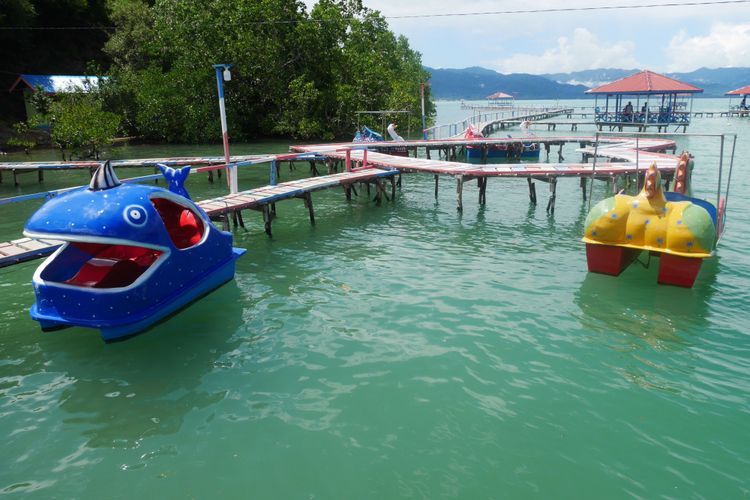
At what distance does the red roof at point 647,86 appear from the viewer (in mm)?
46750

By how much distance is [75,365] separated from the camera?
8.17 metres

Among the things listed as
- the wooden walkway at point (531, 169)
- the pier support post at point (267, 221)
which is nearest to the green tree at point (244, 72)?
the wooden walkway at point (531, 169)

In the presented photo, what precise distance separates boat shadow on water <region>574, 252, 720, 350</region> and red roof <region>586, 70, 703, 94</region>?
41161 mm

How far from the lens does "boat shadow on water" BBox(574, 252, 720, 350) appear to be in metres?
9.10

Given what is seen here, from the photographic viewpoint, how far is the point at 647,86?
155ft

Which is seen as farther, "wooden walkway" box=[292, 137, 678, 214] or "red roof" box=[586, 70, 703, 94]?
"red roof" box=[586, 70, 703, 94]

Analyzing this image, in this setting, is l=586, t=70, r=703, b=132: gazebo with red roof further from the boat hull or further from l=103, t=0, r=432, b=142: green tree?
the boat hull

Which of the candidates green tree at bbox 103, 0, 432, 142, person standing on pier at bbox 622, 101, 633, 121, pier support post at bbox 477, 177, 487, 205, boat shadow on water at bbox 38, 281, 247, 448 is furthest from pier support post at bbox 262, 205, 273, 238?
person standing on pier at bbox 622, 101, 633, 121

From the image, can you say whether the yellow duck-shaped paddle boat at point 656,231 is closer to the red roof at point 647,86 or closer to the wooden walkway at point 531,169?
the wooden walkway at point 531,169

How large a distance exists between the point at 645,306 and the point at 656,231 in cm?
170

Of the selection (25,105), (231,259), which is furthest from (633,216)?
(25,105)

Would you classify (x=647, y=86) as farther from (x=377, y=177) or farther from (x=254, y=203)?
(x=254, y=203)

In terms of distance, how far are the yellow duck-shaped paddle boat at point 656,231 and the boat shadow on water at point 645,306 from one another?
36 centimetres

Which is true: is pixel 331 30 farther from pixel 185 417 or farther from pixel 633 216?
pixel 185 417
